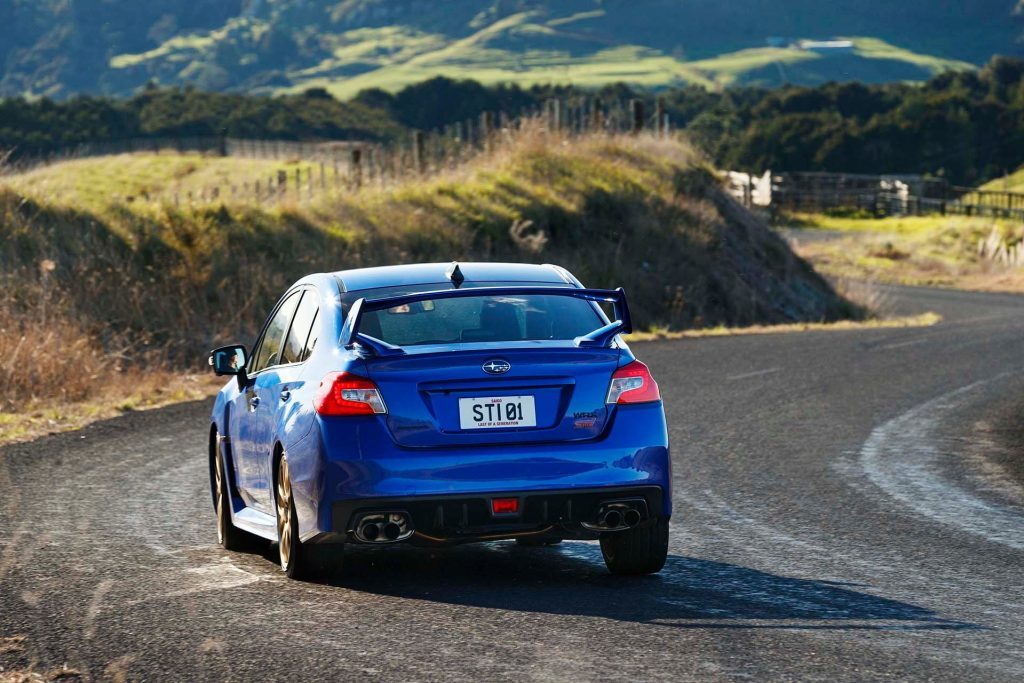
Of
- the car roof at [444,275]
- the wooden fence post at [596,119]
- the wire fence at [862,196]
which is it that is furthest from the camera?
the wire fence at [862,196]

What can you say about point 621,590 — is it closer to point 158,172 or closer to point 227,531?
point 227,531

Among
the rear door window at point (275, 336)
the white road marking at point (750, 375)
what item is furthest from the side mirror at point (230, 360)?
the white road marking at point (750, 375)

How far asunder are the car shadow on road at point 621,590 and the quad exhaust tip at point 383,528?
1.02 ft

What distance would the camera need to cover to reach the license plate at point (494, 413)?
7328 millimetres

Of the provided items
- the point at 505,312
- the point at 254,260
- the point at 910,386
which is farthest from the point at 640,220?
the point at 505,312

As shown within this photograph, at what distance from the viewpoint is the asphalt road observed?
6.18 m

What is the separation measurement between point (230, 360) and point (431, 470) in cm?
236

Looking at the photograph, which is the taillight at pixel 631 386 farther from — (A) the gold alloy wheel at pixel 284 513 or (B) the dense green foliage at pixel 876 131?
(B) the dense green foliage at pixel 876 131

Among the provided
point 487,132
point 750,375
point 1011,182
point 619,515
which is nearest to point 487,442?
point 619,515

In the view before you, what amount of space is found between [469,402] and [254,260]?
59.4ft

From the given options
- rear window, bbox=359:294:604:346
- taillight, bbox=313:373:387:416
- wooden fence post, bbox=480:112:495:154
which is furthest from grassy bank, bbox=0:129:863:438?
taillight, bbox=313:373:387:416

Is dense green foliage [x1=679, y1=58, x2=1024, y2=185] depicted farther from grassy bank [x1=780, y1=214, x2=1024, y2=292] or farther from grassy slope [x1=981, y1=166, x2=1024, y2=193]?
grassy bank [x1=780, y1=214, x2=1024, y2=292]

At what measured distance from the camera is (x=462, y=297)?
25.8 ft

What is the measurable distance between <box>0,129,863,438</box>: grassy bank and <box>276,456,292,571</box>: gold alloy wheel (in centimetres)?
873
